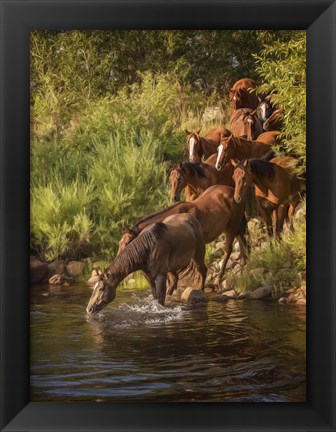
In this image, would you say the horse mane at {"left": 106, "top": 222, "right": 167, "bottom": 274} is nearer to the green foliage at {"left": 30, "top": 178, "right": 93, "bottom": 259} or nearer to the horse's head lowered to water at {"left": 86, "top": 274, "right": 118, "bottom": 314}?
the horse's head lowered to water at {"left": 86, "top": 274, "right": 118, "bottom": 314}

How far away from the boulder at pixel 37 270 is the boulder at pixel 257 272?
98 centimetres

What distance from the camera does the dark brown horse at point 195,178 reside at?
5.12m

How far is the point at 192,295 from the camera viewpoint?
512cm

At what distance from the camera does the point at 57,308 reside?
5.09m

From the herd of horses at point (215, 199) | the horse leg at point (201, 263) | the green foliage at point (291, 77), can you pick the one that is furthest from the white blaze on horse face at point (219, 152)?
the horse leg at point (201, 263)

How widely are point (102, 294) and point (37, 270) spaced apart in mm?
328

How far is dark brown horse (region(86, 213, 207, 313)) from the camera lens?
16.8 feet

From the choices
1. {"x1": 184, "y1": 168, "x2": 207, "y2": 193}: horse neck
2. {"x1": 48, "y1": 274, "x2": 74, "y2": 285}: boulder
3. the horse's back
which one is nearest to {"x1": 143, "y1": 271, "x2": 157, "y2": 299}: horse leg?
{"x1": 48, "y1": 274, "x2": 74, "y2": 285}: boulder

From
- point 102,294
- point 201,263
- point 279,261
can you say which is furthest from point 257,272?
point 102,294

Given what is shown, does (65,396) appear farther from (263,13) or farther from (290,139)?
(263,13)

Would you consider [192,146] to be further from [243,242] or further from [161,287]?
[161,287]

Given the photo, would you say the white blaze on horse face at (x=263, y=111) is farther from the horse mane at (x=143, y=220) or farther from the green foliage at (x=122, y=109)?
the horse mane at (x=143, y=220)

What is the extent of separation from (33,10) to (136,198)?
1.01 metres
